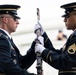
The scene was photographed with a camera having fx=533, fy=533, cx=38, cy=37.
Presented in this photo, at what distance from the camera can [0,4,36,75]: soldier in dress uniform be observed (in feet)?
21.7

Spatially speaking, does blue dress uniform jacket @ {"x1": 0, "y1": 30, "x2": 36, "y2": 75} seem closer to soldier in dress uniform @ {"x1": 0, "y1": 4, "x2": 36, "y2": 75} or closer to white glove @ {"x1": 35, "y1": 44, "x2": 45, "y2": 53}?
soldier in dress uniform @ {"x1": 0, "y1": 4, "x2": 36, "y2": 75}

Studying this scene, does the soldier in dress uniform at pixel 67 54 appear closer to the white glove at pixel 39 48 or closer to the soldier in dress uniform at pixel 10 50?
the white glove at pixel 39 48

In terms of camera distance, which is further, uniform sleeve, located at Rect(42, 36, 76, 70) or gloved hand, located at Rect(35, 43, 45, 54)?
gloved hand, located at Rect(35, 43, 45, 54)

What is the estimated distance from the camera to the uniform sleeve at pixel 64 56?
263 inches

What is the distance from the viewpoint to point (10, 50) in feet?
22.3

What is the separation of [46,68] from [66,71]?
26.9ft

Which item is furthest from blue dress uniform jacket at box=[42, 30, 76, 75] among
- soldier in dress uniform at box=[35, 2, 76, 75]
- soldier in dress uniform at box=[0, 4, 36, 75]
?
soldier in dress uniform at box=[0, 4, 36, 75]

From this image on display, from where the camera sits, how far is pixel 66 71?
22.5 feet

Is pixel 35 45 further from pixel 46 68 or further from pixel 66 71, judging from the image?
pixel 46 68

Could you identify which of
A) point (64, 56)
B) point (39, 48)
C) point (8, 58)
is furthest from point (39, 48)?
point (8, 58)

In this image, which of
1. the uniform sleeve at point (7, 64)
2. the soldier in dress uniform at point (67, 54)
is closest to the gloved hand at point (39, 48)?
the soldier in dress uniform at point (67, 54)

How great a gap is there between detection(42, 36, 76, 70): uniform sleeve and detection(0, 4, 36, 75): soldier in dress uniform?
14.1 inches

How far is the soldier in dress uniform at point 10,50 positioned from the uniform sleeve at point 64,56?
0.36 metres

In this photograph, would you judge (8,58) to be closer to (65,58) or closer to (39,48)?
(39,48)
